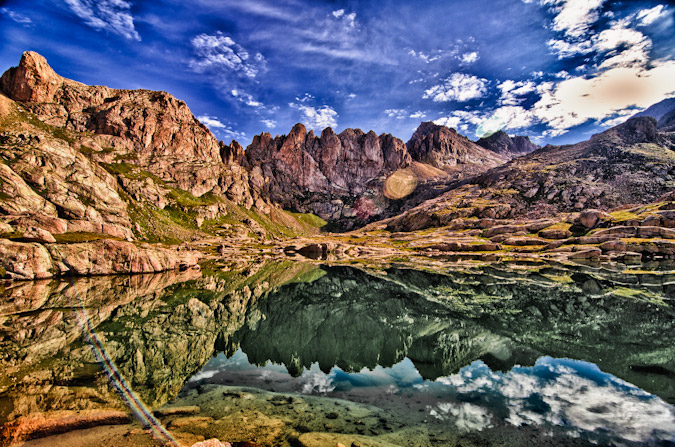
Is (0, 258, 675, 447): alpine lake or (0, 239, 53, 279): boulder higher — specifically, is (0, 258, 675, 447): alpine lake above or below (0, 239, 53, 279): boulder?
below

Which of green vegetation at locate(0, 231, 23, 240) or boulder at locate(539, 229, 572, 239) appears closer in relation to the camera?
green vegetation at locate(0, 231, 23, 240)

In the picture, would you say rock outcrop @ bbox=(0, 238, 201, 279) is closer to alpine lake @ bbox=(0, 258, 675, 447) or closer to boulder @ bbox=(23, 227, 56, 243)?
boulder @ bbox=(23, 227, 56, 243)

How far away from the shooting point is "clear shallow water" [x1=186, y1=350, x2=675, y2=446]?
1166 cm

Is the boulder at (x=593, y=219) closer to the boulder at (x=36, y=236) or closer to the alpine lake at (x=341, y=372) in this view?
the alpine lake at (x=341, y=372)

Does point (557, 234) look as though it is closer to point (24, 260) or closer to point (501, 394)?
point (501, 394)

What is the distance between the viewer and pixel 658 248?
8644 centimetres

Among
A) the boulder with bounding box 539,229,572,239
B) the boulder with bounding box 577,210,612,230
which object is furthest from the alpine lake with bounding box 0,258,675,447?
the boulder with bounding box 577,210,612,230

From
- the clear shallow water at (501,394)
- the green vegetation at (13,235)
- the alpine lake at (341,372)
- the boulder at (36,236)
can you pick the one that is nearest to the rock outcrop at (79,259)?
the green vegetation at (13,235)

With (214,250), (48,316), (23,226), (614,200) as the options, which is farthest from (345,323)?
(614,200)

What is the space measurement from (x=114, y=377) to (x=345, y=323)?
1964 cm

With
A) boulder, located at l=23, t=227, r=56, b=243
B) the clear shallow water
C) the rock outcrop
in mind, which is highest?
boulder, located at l=23, t=227, r=56, b=243

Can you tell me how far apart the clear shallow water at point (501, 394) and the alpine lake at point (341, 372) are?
0.32ft

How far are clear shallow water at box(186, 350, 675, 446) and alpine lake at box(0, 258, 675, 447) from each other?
0.32 feet

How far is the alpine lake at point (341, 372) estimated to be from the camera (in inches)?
441
